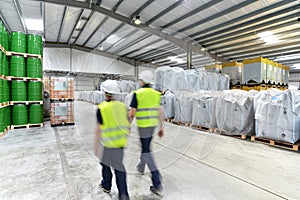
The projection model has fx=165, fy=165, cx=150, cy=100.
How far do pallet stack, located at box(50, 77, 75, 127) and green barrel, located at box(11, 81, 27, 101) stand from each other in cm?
74

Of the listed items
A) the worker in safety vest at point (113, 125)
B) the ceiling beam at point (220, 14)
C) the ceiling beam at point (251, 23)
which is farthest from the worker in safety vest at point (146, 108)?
the ceiling beam at point (251, 23)

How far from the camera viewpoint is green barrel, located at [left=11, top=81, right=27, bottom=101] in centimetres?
488

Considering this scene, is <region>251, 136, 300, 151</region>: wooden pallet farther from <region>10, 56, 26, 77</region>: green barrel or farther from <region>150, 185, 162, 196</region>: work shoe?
<region>10, 56, 26, 77</region>: green barrel

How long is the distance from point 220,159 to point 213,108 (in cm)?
191

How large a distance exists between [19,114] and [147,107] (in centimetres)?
508

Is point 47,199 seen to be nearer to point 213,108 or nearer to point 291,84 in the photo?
point 213,108

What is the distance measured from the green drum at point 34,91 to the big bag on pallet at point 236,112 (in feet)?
18.0

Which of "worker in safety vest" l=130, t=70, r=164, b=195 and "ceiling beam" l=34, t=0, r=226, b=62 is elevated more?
"ceiling beam" l=34, t=0, r=226, b=62

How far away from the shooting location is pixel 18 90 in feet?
16.1

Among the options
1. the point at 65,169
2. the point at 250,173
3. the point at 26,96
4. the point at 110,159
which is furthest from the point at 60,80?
the point at 250,173

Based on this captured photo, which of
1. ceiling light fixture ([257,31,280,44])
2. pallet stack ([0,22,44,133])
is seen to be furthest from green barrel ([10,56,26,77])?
ceiling light fixture ([257,31,280,44])

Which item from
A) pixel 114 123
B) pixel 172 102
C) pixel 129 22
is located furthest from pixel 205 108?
pixel 129 22

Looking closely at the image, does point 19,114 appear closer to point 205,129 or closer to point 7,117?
point 7,117

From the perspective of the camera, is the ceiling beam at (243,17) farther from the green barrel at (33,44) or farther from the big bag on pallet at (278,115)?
the green barrel at (33,44)
